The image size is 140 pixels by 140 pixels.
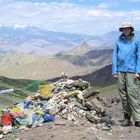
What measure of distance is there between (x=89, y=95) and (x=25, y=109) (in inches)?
77.5

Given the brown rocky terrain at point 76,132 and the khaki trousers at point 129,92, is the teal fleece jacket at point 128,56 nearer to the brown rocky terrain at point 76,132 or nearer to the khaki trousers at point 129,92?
the khaki trousers at point 129,92

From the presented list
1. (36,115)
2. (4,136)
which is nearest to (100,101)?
(36,115)

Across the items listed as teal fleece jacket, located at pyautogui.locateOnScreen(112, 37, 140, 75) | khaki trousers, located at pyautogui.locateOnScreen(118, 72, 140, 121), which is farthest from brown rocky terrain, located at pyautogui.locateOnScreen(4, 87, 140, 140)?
teal fleece jacket, located at pyautogui.locateOnScreen(112, 37, 140, 75)

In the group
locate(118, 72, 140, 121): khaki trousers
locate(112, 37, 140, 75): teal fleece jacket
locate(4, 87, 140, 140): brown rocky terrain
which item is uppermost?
locate(112, 37, 140, 75): teal fleece jacket

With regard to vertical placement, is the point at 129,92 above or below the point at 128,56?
below

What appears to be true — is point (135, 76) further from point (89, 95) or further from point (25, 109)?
point (25, 109)

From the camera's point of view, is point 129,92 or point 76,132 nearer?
point 76,132

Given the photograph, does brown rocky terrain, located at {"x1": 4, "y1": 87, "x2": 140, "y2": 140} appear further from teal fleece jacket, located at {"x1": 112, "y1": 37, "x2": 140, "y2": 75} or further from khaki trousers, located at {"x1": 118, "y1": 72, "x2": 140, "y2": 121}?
teal fleece jacket, located at {"x1": 112, "y1": 37, "x2": 140, "y2": 75}

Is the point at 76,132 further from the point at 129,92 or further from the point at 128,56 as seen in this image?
the point at 128,56

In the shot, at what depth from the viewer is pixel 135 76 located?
1248 cm

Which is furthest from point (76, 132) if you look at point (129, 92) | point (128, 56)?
point (128, 56)

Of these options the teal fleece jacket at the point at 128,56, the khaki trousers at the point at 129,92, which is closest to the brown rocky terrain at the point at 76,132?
the khaki trousers at the point at 129,92

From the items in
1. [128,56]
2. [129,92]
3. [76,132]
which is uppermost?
[128,56]

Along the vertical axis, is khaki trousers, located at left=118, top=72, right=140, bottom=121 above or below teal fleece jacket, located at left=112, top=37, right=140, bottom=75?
below
